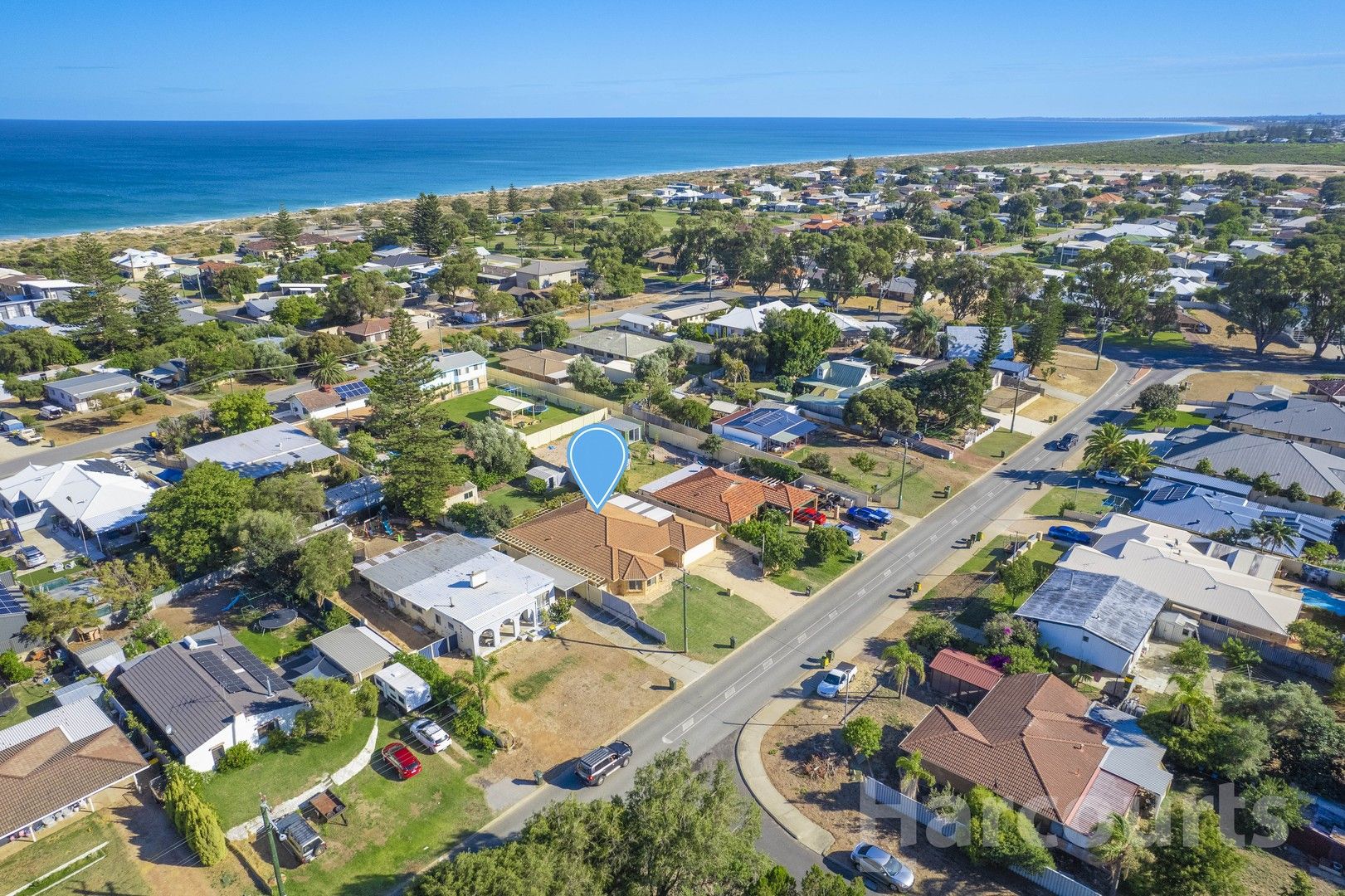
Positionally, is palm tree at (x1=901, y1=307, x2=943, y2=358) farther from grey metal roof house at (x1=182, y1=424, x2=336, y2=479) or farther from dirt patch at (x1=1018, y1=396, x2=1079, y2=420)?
grey metal roof house at (x1=182, y1=424, x2=336, y2=479)

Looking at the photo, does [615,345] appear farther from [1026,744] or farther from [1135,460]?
[1026,744]

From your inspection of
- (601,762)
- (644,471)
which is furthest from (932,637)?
(644,471)

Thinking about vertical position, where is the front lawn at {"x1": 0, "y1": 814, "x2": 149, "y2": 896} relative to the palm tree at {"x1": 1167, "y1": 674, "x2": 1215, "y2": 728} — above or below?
below

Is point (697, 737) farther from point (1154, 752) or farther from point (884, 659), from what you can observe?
point (1154, 752)

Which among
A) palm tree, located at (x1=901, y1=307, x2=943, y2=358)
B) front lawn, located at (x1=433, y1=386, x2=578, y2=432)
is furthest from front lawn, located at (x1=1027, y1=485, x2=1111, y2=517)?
front lawn, located at (x1=433, y1=386, x2=578, y2=432)

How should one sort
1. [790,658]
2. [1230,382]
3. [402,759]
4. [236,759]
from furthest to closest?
Answer: [1230,382] → [790,658] → [402,759] → [236,759]
